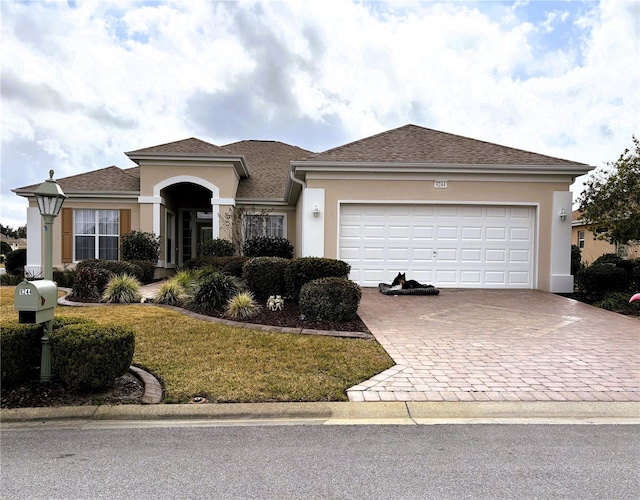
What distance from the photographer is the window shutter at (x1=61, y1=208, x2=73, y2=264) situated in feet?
53.6

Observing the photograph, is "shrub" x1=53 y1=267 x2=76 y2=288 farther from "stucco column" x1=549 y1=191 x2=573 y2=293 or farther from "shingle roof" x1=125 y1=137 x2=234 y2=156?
"stucco column" x1=549 y1=191 x2=573 y2=293

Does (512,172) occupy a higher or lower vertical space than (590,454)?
higher

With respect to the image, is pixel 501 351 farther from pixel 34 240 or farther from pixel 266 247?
pixel 34 240

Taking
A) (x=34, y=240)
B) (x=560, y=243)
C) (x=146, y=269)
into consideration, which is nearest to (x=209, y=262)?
(x=146, y=269)

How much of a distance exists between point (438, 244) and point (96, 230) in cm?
1378

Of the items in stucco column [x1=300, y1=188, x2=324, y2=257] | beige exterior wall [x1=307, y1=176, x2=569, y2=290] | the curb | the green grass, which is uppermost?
beige exterior wall [x1=307, y1=176, x2=569, y2=290]

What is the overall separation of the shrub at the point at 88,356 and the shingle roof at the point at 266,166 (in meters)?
13.1

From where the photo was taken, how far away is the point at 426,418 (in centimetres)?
399

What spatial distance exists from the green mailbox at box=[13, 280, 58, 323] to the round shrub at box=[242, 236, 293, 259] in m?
10.9

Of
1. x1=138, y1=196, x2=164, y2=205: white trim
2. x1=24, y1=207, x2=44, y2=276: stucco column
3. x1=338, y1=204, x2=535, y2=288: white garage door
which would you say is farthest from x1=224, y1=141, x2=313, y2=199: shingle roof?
x1=24, y1=207, x2=44, y2=276: stucco column

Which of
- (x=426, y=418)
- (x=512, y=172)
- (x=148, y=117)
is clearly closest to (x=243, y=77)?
(x=148, y=117)

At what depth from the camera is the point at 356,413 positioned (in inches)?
161

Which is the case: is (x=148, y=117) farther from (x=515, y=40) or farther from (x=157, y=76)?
(x=515, y=40)

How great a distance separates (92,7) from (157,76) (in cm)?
499
